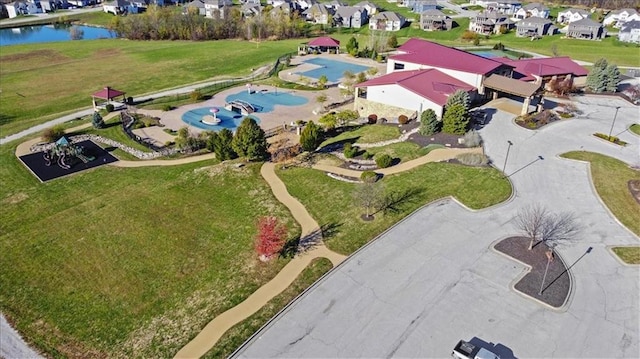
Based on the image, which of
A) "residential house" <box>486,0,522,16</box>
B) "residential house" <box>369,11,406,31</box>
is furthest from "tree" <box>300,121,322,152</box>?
"residential house" <box>486,0,522,16</box>

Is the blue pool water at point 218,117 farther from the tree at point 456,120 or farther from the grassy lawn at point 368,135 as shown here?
the tree at point 456,120

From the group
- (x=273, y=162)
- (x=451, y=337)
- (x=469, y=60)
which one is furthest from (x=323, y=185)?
(x=469, y=60)

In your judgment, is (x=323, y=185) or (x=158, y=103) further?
(x=158, y=103)

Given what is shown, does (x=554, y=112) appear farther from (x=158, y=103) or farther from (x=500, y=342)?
(x=158, y=103)

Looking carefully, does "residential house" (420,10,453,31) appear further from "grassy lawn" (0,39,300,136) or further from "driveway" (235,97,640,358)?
"driveway" (235,97,640,358)

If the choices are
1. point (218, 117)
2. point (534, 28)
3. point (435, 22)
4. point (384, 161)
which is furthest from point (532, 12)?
point (384, 161)

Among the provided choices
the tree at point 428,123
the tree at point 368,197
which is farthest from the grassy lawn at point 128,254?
the tree at point 428,123

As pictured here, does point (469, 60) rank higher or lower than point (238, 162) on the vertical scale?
higher
